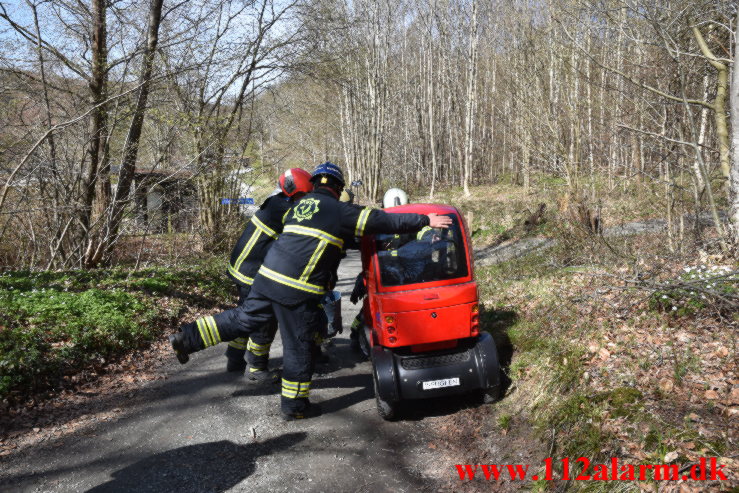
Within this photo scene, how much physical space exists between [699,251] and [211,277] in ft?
26.1

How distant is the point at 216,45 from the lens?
11.8 meters

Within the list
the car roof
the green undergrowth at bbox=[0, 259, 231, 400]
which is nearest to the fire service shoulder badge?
the car roof

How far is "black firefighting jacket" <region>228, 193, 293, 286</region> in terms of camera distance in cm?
534

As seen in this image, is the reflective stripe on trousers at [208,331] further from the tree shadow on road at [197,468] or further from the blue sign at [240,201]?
the blue sign at [240,201]

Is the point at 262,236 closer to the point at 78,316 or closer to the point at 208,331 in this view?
the point at 208,331

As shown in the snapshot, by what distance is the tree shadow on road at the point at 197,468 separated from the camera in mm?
3564

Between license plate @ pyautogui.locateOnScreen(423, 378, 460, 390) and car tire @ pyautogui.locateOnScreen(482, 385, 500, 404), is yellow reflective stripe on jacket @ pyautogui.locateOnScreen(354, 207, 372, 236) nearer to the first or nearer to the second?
license plate @ pyautogui.locateOnScreen(423, 378, 460, 390)

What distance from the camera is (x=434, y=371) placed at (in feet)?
14.7

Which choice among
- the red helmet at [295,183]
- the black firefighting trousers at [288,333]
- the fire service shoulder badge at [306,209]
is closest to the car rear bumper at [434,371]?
the black firefighting trousers at [288,333]

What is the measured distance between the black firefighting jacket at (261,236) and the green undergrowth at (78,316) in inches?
80.8

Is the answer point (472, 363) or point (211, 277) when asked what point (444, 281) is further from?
point (211, 277)

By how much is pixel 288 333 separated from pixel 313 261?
26.6 inches

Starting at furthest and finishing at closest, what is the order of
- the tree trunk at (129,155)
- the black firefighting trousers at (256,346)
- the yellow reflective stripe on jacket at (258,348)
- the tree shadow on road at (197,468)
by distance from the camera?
the tree trunk at (129,155)
the yellow reflective stripe on jacket at (258,348)
the black firefighting trousers at (256,346)
the tree shadow on road at (197,468)

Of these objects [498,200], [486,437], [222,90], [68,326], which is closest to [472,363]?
[486,437]
